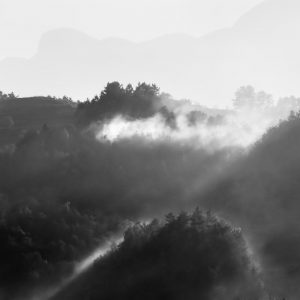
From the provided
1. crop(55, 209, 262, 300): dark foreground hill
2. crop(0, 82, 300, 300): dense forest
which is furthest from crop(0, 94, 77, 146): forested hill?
crop(55, 209, 262, 300): dark foreground hill

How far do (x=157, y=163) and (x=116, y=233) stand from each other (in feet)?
41.0

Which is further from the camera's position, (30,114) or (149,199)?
(30,114)

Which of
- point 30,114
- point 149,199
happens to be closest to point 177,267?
point 149,199

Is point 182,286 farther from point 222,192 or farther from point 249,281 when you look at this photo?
point 222,192

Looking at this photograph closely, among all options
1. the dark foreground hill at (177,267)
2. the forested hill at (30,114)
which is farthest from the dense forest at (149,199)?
the forested hill at (30,114)

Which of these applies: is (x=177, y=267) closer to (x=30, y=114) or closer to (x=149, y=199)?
(x=149, y=199)

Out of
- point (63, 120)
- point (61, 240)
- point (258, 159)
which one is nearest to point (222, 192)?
point (258, 159)

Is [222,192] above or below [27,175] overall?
below

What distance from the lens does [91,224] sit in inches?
1837

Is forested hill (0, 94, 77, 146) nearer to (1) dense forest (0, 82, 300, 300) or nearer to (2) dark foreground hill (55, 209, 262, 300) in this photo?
→ (1) dense forest (0, 82, 300, 300)

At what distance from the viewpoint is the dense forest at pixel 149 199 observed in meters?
36.5

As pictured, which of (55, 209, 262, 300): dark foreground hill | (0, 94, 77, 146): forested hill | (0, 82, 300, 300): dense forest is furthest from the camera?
(0, 94, 77, 146): forested hill

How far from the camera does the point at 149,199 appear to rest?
51281 millimetres

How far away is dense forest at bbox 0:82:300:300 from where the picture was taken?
120 ft
